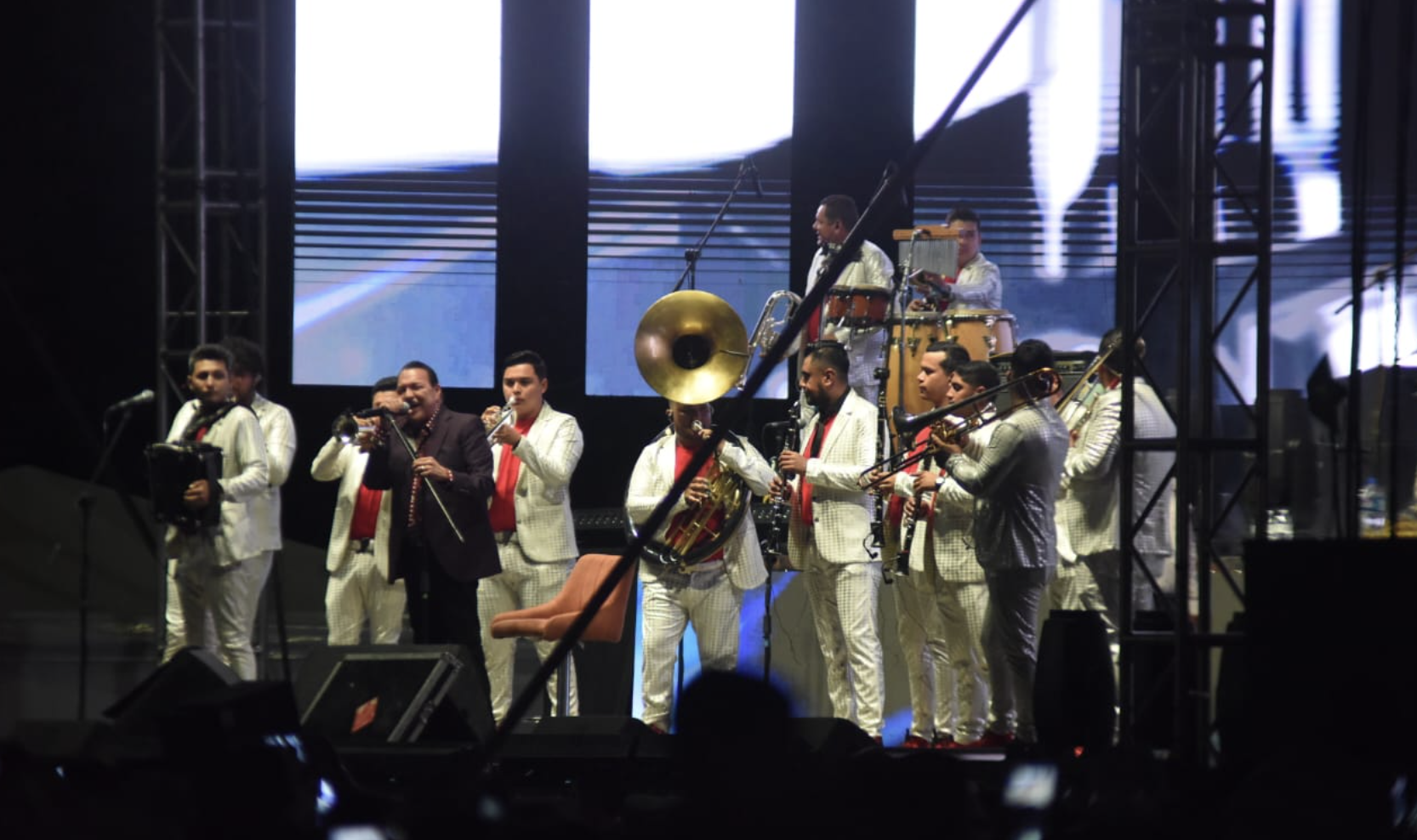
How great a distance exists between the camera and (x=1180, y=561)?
18.2 ft

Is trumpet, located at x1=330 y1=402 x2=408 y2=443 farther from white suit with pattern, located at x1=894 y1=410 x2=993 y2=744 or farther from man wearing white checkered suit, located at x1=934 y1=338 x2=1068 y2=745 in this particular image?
man wearing white checkered suit, located at x1=934 y1=338 x2=1068 y2=745

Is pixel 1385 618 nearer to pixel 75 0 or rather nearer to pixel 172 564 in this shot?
pixel 172 564

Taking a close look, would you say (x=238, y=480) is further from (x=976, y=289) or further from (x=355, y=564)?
(x=976, y=289)

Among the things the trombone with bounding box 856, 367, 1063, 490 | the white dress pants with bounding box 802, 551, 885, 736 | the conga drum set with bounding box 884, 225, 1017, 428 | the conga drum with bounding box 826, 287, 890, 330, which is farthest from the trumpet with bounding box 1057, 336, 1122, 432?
the white dress pants with bounding box 802, 551, 885, 736

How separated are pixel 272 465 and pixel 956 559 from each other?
3.49 m

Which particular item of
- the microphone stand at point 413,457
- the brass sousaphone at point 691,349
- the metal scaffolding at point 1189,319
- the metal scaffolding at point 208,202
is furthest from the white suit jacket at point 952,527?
the metal scaffolding at point 208,202

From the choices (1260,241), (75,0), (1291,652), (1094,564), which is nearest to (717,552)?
(1094,564)

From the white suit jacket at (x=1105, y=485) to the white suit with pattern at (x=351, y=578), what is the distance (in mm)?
3364

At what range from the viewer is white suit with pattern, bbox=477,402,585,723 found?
793 cm

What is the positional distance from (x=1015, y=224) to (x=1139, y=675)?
579 centimetres

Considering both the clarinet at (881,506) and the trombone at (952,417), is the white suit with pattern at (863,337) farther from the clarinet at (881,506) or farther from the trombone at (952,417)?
the trombone at (952,417)

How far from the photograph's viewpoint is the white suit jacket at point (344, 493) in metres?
8.08

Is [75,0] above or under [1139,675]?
above

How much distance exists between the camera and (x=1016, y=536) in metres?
6.47
